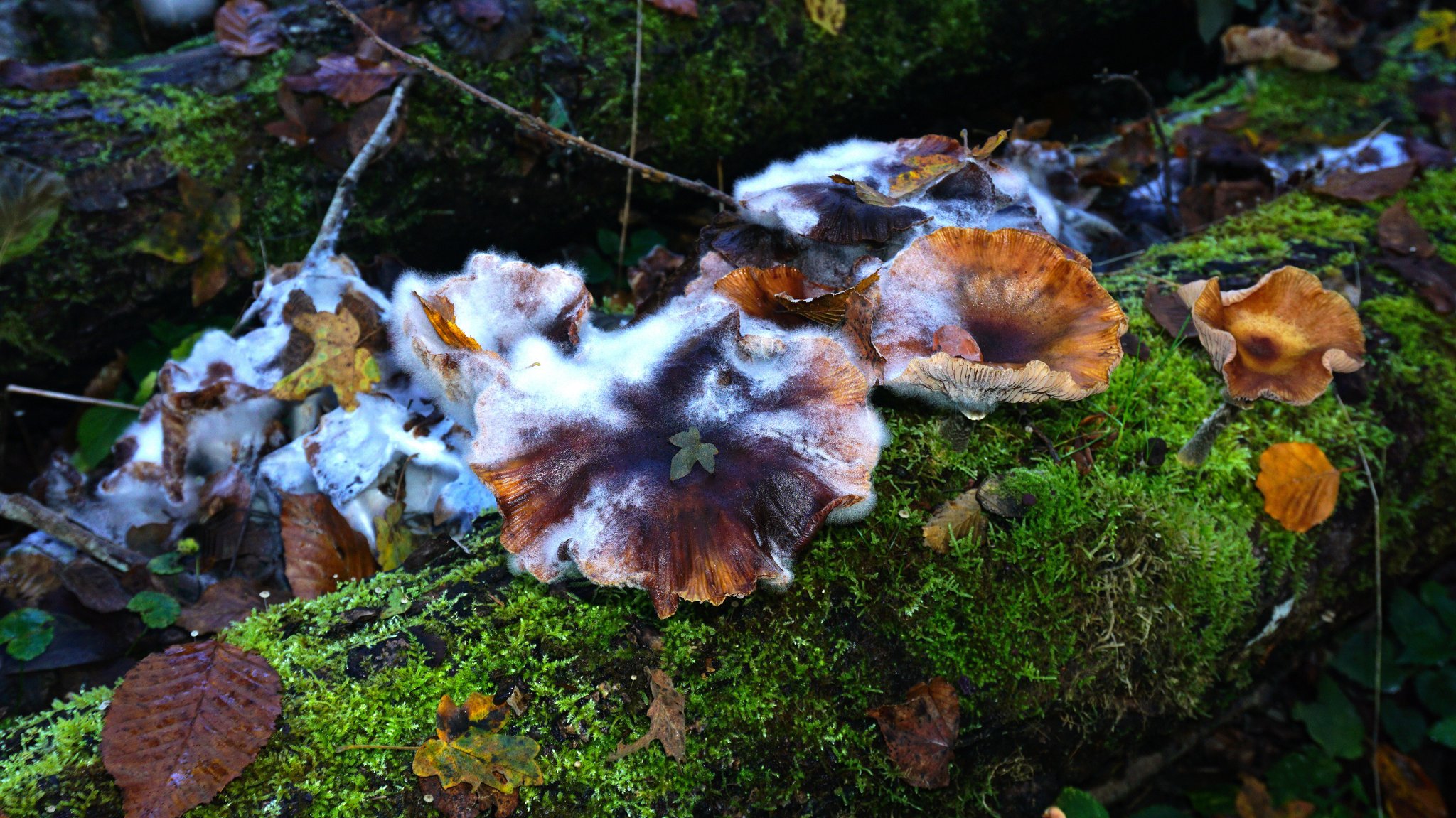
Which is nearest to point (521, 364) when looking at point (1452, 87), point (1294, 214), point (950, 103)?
point (1294, 214)

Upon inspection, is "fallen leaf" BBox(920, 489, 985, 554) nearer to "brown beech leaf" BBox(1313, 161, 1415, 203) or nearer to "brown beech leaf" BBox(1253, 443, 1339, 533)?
"brown beech leaf" BBox(1253, 443, 1339, 533)

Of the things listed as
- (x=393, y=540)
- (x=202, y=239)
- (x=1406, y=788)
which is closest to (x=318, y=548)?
(x=393, y=540)

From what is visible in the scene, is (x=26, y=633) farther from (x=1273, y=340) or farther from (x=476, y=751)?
(x=1273, y=340)

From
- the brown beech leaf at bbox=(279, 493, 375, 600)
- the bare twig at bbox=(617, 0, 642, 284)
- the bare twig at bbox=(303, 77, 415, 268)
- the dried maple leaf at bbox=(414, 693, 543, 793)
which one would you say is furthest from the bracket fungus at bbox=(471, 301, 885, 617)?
the bare twig at bbox=(617, 0, 642, 284)

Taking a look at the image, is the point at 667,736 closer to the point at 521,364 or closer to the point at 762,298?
the point at 521,364

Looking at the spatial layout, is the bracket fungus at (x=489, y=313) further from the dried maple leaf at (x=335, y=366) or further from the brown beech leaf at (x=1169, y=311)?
the brown beech leaf at (x=1169, y=311)
